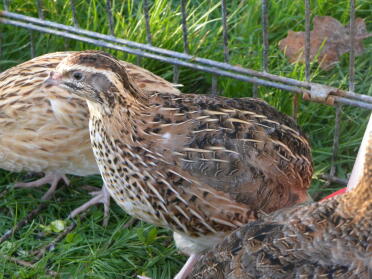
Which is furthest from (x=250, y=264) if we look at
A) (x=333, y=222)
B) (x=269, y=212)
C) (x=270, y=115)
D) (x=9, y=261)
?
(x=9, y=261)

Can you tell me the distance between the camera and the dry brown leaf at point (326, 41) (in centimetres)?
521

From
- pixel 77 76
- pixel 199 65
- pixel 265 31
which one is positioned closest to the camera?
pixel 77 76

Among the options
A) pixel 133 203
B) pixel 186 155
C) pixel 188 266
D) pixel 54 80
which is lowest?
pixel 188 266

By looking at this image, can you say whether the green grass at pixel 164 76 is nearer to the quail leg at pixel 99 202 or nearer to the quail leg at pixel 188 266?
the quail leg at pixel 99 202

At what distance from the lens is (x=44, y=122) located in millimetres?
4426

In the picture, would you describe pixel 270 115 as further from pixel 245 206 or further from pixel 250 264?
pixel 250 264

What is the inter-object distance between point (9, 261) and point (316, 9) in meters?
2.56

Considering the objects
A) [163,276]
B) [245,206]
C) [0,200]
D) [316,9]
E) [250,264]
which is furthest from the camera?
[316,9]

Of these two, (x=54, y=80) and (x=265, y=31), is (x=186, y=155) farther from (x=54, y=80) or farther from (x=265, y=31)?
(x=265, y=31)

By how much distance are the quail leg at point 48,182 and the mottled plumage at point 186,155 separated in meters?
0.91

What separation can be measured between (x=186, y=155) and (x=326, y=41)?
1808mm

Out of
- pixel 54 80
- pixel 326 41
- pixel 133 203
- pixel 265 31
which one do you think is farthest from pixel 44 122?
pixel 326 41

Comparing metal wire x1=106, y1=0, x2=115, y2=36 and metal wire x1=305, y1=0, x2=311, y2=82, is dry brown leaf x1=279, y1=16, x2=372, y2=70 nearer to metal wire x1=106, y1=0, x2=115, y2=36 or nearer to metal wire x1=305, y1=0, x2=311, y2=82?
metal wire x1=305, y1=0, x2=311, y2=82

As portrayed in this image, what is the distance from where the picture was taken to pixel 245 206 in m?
3.87
